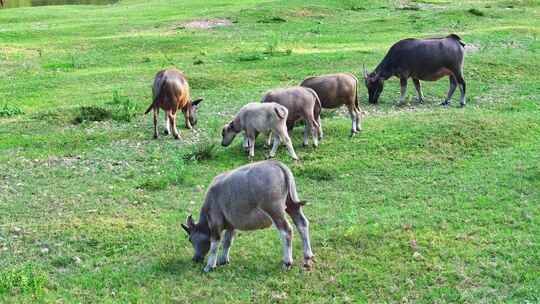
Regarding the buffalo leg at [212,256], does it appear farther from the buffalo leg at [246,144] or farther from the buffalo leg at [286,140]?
the buffalo leg at [246,144]

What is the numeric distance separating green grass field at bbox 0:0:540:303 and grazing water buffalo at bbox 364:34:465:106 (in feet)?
2.01

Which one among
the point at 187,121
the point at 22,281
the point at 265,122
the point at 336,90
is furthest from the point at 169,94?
the point at 22,281

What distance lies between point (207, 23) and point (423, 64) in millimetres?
17376

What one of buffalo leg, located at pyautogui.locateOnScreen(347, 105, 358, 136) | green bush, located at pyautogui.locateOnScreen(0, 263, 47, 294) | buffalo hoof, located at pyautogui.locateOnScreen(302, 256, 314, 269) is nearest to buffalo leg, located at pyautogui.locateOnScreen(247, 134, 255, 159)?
buffalo leg, located at pyautogui.locateOnScreen(347, 105, 358, 136)

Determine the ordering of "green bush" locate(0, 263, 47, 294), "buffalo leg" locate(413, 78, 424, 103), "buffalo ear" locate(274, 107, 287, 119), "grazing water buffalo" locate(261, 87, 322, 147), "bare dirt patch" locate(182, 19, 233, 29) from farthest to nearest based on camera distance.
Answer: "bare dirt patch" locate(182, 19, 233, 29) → "buffalo leg" locate(413, 78, 424, 103) → "grazing water buffalo" locate(261, 87, 322, 147) → "buffalo ear" locate(274, 107, 287, 119) → "green bush" locate(0, 263, 47, 294)

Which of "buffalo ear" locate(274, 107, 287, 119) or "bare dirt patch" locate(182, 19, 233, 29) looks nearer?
"buffalo ear" locate(274, 107, 287, 119)

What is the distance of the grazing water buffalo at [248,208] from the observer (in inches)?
314

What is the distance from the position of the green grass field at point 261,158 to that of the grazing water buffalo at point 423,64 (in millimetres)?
611

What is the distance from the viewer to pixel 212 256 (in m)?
8.43

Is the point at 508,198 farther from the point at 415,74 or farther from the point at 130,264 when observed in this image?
the point at 415,74

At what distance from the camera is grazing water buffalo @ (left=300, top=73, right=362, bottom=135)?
1428cm

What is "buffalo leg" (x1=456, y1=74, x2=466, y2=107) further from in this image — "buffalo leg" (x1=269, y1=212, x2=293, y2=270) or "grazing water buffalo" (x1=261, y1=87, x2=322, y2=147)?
"buffalo leg" (x1=269, y1=212, x2=293, y2=270)

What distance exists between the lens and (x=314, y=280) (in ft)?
26.7

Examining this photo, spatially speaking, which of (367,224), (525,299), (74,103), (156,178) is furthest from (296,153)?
(74,103)
